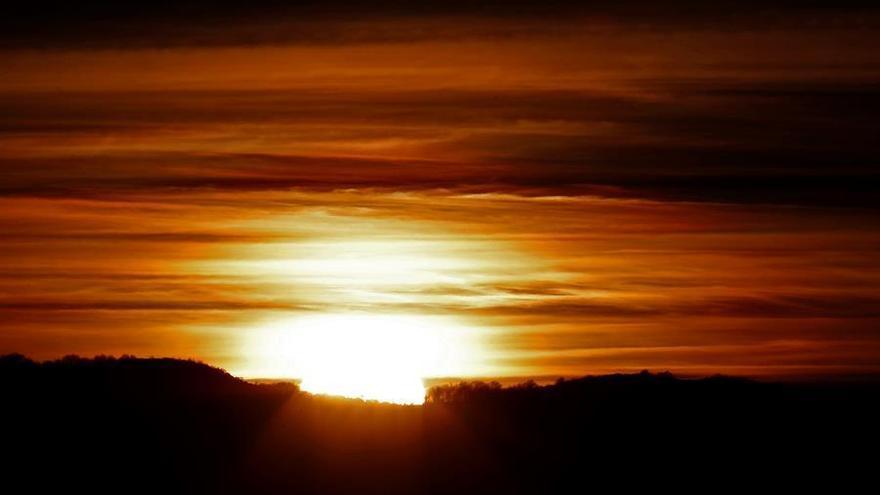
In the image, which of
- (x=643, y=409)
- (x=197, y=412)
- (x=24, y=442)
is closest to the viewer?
(x=24, y=442)

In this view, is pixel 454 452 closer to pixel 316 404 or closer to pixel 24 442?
pixel 316 404

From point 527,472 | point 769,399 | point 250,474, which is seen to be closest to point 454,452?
point 527,472

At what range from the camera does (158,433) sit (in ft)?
249

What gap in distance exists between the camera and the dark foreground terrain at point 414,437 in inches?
2936

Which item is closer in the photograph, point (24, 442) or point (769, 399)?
point (24, 442)

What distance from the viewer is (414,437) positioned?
259ft

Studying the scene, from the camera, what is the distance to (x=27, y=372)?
78438 millimetres

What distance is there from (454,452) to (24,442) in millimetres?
13586

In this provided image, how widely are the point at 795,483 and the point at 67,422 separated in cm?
2326

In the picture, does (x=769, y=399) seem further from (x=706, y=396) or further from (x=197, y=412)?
(x=197, y=412)

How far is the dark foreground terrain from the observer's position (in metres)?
74.6

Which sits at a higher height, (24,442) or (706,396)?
(706,396)

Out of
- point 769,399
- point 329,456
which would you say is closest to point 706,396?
point 769,399

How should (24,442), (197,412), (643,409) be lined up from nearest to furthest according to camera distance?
(24,442), (197,412), (643,409)
